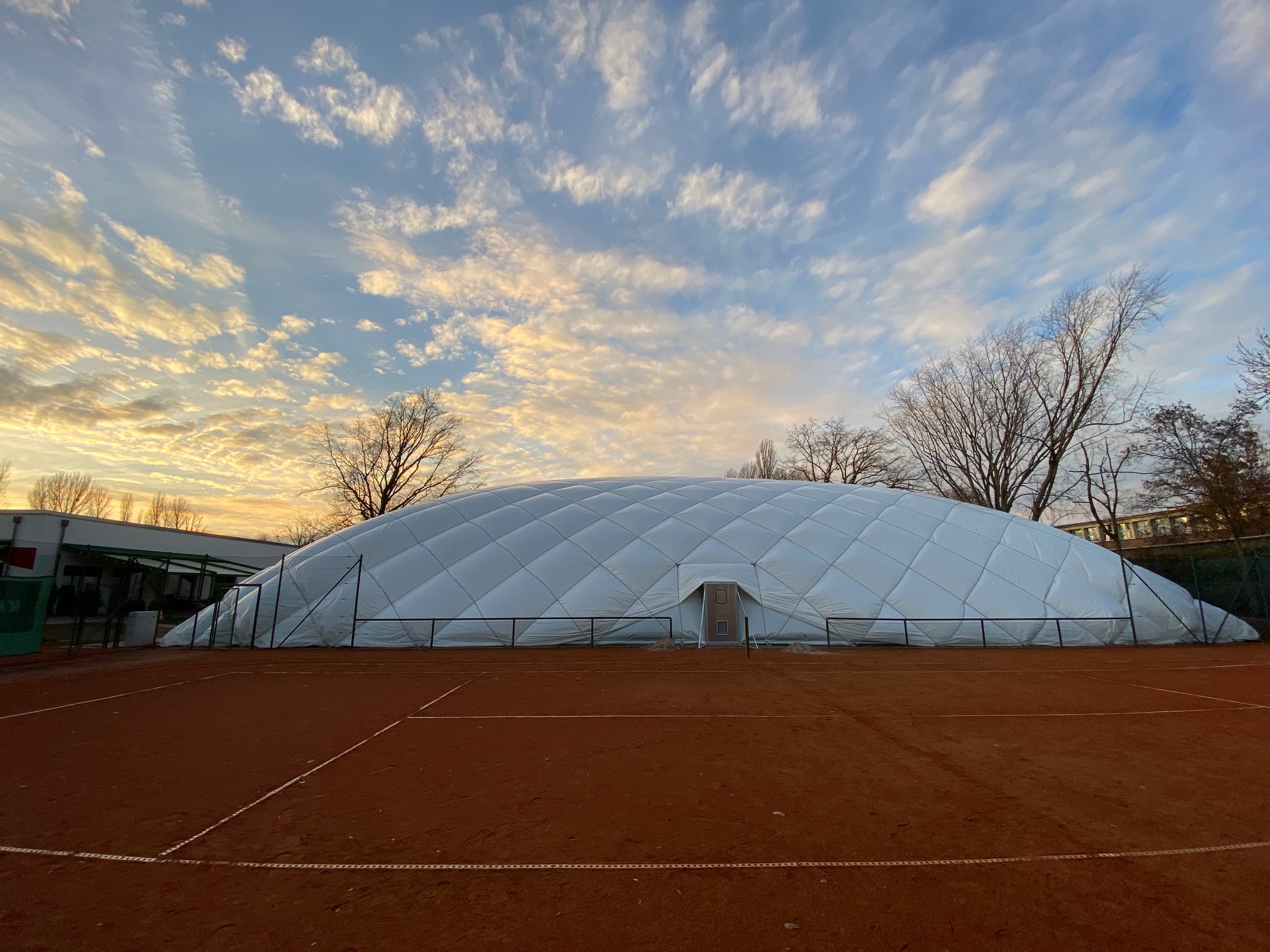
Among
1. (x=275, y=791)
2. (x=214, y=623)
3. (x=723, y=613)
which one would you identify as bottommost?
(x=275, y=791)

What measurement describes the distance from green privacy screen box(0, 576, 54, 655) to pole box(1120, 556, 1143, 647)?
101 feet

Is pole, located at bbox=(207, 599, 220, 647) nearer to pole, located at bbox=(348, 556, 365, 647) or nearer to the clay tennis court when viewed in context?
pole, located at bbox=(348, 556, 365, 647)

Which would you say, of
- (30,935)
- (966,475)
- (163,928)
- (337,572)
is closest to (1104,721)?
(163,928)

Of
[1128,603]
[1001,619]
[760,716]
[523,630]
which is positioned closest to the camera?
[760,716]

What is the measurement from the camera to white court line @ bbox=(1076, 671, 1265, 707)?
9061 mm

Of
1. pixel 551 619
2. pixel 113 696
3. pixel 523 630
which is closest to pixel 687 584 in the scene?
pixel 551 619

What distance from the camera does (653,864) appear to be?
3771mm

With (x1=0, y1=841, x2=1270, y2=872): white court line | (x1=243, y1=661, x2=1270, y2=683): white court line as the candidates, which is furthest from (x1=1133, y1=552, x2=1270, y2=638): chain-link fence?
(x1=0, y1=841, x2=1270, y2=872): white court line

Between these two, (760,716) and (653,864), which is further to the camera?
(760,716)

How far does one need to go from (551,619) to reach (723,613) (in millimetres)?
5426

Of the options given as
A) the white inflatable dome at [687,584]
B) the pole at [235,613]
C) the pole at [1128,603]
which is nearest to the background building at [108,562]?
the pole at [235,613]

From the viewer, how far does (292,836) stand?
4191 millimetres

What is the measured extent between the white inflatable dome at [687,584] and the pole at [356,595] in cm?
4

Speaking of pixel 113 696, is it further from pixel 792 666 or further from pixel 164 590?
pixel 164 590
